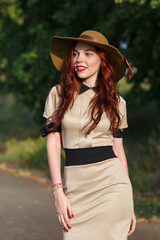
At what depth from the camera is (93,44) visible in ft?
11.4

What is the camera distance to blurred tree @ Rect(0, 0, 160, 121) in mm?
12055

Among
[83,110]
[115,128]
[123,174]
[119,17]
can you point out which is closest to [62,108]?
[83,110]

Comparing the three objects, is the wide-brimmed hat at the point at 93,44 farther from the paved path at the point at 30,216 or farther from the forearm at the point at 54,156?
the paved path at the point at 30,216

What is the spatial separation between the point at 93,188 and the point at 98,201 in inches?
4.0

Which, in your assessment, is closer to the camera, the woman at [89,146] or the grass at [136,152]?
the woman at [89,146]

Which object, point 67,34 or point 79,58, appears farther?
point 67,34

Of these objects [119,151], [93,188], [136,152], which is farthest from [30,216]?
[136,152]

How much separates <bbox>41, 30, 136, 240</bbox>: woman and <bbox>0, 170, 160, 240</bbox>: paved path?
3.19 metres

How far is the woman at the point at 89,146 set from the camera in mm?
3244

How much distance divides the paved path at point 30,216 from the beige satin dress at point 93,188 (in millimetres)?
3181

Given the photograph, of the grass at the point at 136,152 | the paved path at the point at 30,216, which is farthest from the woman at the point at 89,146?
the grass at the point at 136,152

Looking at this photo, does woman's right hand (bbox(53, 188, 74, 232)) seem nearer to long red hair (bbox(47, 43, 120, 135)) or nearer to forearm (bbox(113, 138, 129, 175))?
long red hair (bbox(47, 43, 120, 135))

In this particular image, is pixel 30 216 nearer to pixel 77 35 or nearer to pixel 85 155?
pixel 85 155

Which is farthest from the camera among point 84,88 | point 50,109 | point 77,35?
point 77,35
